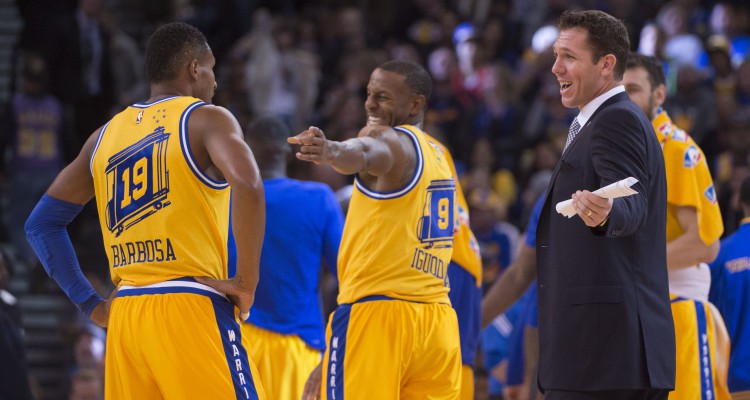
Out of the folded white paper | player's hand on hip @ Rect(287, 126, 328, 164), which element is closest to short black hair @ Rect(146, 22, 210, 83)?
player's hand on hip @ Rect(287, 126, 328, 164)

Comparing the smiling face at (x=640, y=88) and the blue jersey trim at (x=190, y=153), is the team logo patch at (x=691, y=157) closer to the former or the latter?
the smiling face at (x=640, y=88)

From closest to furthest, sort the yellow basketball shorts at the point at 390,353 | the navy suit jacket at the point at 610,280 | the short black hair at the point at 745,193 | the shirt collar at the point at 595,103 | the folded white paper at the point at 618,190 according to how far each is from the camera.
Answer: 1. the folded white paper at the point at 618,190
2. the navy suit jacket at the point at 610,280
3. the shirt collar at the point at 595,103
4. the yellow basketball shorts at the point at 390,353
5. the short black hair at the point at 745,193

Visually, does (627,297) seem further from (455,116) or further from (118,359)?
(455,116)

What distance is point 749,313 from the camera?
21.2 feet

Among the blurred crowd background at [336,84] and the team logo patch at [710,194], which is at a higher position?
the blurred crowd background at [336,84]

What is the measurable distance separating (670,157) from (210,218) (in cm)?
255

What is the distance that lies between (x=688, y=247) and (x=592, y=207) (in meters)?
2.07

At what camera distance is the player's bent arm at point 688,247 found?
558 centimetres

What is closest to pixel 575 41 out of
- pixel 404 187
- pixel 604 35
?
pixel 604 35

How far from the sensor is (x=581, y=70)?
438 cm

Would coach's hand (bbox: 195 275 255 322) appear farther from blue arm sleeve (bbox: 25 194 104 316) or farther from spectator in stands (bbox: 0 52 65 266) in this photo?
spectator in stands (bbox: 0 52 65 266)

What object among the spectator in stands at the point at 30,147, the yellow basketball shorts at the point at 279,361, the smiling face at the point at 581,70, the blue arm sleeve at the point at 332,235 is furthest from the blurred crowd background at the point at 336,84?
the smiling face at the point at 581,70

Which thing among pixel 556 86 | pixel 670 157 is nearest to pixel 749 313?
pixel 670 157

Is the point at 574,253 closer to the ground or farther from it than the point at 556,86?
closer to the ground
